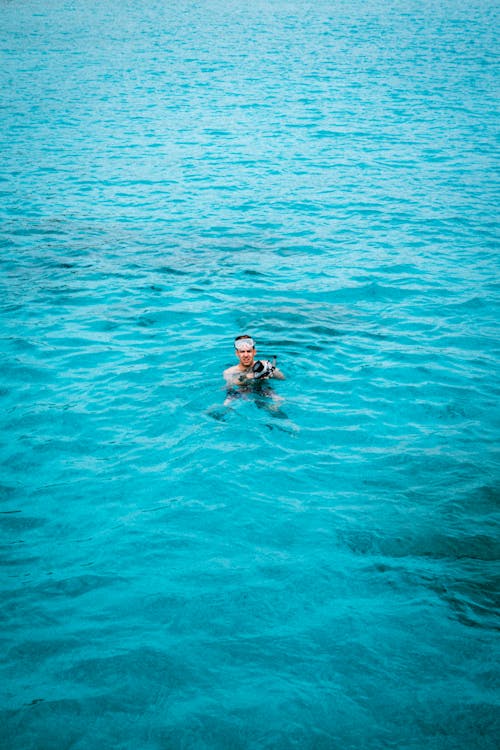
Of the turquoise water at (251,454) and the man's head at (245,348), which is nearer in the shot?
the turquoise water at (251,454)

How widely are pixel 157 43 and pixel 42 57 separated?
433 inches

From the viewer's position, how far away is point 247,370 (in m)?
9.74

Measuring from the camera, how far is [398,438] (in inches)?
347

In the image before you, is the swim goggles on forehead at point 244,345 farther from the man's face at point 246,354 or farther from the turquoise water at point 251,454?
the turquoise water at point 251,454

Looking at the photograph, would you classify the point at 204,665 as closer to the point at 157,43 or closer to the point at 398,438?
the point at 398,438

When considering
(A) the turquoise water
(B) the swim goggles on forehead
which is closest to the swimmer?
(B) the swim goggles on forehead

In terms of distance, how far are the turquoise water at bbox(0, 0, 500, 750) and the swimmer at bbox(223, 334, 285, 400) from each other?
1.81 ft

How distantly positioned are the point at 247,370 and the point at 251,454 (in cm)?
165

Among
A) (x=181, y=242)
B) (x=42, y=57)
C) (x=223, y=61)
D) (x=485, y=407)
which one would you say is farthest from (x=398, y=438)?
(x=42, y=57)

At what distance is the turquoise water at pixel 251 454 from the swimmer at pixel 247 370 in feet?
1.81

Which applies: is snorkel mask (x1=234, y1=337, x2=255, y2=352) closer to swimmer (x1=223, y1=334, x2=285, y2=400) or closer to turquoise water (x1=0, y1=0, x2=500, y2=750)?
swimmer (x1=223, y1=334, x2=285, y2=400)

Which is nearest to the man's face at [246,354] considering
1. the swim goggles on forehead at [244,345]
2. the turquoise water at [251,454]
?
the swim goggles on forehead at [244,345]

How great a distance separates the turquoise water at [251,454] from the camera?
5.40 meters

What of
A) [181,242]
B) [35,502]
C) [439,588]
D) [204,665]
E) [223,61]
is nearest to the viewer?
[204,665]
